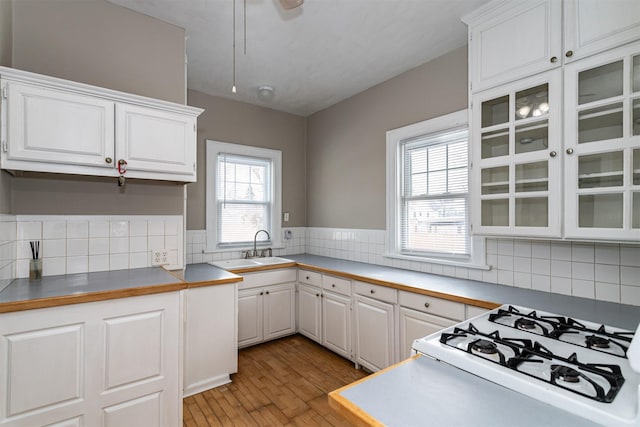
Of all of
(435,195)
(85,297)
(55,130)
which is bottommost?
(85,297)

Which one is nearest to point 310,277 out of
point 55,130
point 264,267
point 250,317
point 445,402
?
point 264,267

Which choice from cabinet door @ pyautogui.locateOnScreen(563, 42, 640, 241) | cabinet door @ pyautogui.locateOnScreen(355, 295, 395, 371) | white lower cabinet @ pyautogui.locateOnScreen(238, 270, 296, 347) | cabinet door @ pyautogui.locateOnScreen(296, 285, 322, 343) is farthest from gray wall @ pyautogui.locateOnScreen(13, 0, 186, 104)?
cabinet door @ pyautogui.locateOnScreen(563, 42, 640, 241)

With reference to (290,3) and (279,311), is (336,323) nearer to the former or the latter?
(279,311)

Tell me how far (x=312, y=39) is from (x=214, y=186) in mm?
1846

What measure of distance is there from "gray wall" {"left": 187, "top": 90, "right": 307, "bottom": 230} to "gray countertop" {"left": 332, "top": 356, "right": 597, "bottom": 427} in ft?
9.50

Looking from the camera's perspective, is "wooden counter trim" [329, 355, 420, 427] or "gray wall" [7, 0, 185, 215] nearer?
"wooden counter trim" [329, 355, 420, 427]

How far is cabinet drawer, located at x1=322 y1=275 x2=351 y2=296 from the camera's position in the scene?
2.79m

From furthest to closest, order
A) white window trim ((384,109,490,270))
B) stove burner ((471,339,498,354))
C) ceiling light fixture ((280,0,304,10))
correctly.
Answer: white window trim ((384,109,490,270)), ceiling light fixture ((280,0,304,10)), stove burner ((471,339,498,354))

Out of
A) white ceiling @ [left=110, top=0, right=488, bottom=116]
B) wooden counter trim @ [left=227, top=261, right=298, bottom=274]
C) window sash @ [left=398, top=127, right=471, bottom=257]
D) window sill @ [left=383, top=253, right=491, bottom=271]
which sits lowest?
wooden counter trim @ [left=227, top=261, right=298, bottom=274]

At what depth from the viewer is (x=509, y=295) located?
1.98 metres

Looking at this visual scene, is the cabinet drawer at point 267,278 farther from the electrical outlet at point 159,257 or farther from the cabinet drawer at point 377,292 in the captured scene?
the cabinet drawer at point 377,292

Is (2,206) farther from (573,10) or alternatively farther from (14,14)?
(573,10)

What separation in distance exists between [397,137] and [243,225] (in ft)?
6.66

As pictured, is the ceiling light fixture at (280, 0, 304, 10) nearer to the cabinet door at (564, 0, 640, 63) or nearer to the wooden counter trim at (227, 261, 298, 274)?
the cabinet door at (564, 0, 640, 63)
